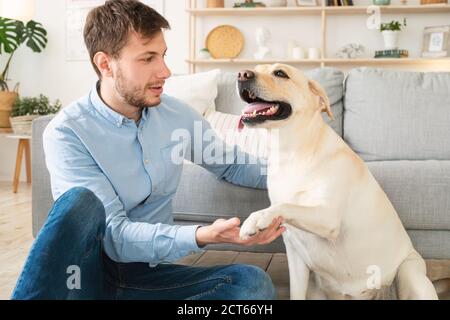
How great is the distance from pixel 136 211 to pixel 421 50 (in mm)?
3788

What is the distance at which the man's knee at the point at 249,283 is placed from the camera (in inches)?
48.8

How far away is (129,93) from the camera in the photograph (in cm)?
142

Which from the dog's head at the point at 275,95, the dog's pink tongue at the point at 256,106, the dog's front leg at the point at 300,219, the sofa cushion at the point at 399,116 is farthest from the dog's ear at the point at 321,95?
the sofa cushion at the point at 399,116

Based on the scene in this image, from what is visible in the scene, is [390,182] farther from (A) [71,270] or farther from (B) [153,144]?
(A) [71,270]

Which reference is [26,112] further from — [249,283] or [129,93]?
[249,283]

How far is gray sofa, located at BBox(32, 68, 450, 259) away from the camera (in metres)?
1.93

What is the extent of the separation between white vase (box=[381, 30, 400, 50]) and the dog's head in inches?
128

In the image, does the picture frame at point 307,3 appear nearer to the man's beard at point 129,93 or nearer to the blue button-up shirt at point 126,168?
the blue button-up shirt at point 126,168

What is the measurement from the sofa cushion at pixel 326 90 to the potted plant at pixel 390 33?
1.99 m

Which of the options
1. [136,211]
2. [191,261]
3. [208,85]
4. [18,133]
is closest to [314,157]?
[136,211]

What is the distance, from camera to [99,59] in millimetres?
1465

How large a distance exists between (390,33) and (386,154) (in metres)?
2.39

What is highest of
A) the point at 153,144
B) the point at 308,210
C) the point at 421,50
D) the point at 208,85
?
the point at 421,50

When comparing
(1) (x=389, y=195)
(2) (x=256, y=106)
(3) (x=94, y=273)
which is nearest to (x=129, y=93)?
(2) (x=256, y=106)
